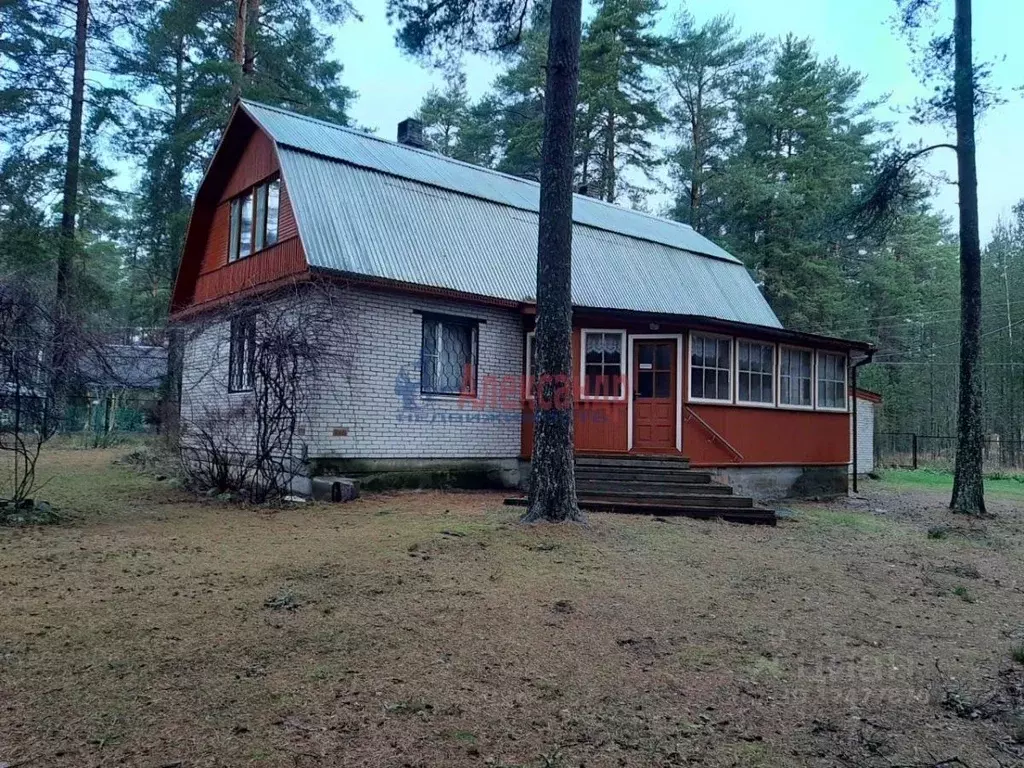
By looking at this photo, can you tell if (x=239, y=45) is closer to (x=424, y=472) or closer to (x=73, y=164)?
(x=73, y=164)

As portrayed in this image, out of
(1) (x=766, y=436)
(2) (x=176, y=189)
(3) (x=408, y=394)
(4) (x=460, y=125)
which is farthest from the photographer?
(4) (x=460, y=125)

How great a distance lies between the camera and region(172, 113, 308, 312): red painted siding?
11.4 meters

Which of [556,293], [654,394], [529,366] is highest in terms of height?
[556,293]

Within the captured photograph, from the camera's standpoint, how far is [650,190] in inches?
1117

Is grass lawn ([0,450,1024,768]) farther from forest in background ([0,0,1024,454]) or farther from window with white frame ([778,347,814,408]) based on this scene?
forest in background ([0,0,1024,454])

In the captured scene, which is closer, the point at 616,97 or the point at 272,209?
the point at 272,209

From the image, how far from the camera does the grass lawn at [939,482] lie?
1576 cm

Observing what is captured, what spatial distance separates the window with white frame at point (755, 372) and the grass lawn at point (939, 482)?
5.89 meters

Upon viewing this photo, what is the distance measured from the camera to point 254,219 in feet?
42.3

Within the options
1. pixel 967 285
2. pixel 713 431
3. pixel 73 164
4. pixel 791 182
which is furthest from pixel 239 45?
pixel 791 182

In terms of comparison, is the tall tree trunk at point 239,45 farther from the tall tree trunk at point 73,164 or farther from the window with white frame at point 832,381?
the window with white frame at point 832,381

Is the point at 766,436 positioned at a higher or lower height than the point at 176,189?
lower

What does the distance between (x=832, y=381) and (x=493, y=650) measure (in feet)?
40.2

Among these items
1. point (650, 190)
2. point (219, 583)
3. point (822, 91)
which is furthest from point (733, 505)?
point (822, 91)
